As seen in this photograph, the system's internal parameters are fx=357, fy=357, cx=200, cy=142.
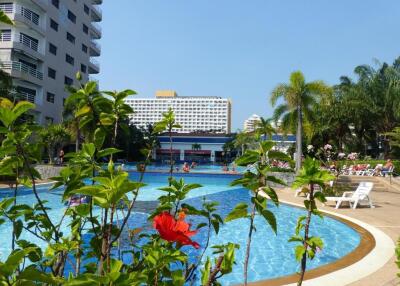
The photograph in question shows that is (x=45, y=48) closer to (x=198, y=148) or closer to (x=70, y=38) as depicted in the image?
(x=70, y=38)

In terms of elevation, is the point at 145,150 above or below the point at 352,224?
above

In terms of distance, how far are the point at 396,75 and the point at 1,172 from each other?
43.1 metres

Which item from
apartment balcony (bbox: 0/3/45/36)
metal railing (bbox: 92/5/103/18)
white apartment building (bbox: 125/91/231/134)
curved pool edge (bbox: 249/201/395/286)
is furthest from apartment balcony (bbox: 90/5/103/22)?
white apartment building (bbox: 125/91/231/134)

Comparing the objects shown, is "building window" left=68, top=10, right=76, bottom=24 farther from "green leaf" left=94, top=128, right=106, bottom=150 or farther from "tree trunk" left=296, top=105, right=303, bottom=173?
"green leaf" left=94, top=128, right=106, bottom=150

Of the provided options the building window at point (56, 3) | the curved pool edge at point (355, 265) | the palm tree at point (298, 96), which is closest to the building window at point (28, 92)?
the building window at point (56, 3)

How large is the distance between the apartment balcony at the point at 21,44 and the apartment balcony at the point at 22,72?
128 centimetres

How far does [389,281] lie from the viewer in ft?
14.6

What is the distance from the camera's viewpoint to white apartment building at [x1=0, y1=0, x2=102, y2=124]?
103 feet

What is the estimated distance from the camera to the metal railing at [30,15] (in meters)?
32.4

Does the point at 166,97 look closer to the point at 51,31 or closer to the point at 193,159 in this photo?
the point at 193,159

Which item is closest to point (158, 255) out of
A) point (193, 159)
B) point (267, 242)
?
point (267, 242)

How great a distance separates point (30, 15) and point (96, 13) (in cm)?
1619

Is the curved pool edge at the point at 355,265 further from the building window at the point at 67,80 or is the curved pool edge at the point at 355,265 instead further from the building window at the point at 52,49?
the building window at the point at 67,80

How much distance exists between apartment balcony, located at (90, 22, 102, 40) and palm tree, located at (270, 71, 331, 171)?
114 feet
